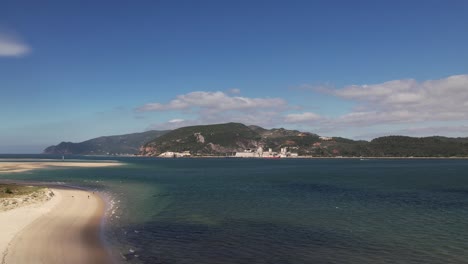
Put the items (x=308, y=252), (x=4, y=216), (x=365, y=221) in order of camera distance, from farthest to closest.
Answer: (x=365, y=221), (x=4, y=216), (x=308, y=252)

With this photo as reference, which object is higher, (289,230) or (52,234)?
(52,234)

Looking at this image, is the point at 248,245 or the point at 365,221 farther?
the point at 365,221

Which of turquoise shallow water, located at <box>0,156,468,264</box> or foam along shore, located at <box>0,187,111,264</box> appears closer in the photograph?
foam along shore, located at <box>0,187,111,264</box>

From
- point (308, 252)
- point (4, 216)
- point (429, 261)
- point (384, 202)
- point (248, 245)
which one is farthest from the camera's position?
point (384, 202)

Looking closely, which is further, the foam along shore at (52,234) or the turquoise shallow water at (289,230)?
the turquoise shallow water at (289,230)

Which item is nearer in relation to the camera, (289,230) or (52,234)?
(52,234)

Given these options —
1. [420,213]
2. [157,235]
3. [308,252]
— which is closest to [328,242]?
[308,252]

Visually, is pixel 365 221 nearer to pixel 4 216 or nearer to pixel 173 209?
pixel 173 209
